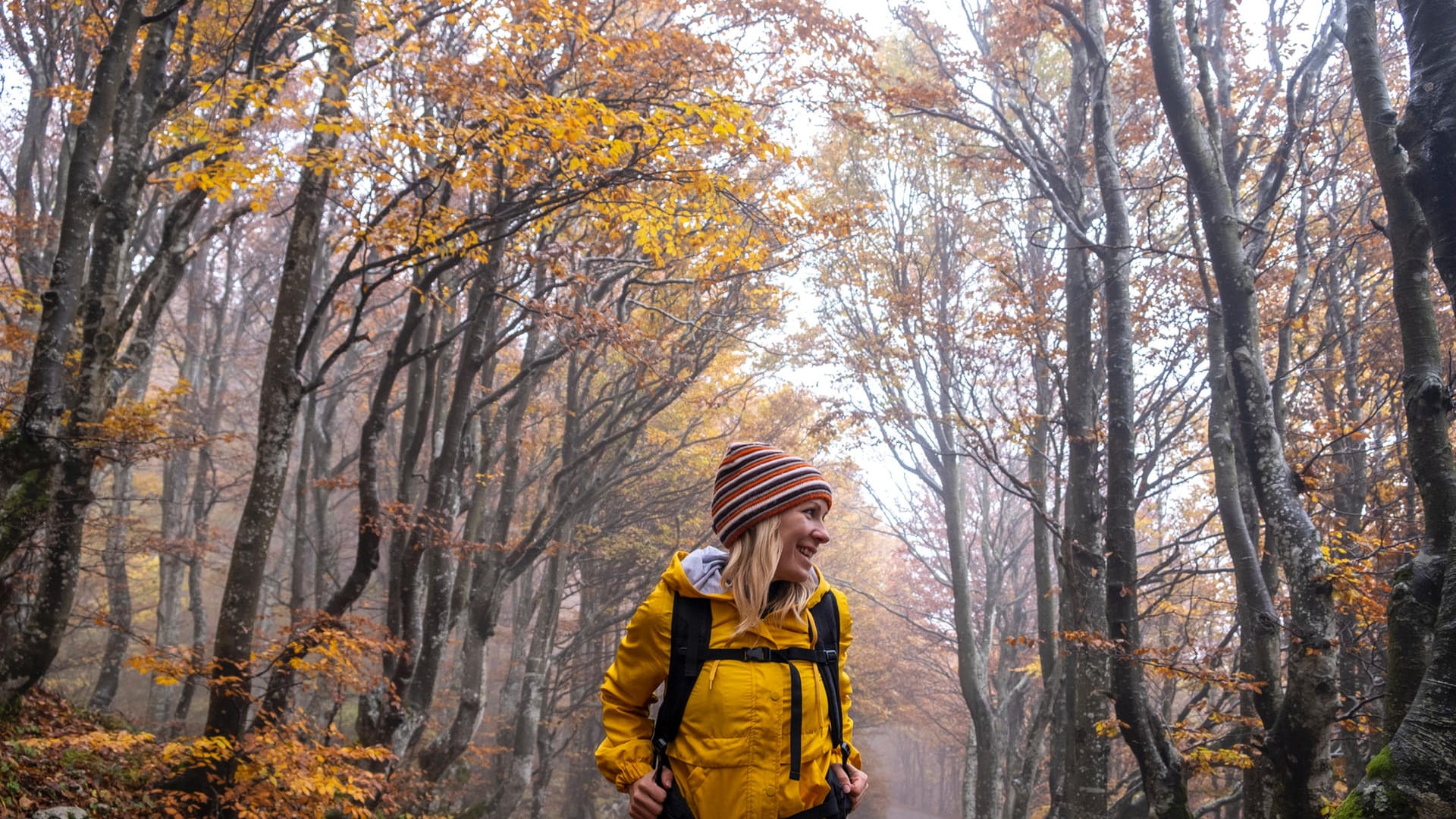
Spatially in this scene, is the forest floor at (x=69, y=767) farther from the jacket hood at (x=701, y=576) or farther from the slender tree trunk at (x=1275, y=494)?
the slender tree trunk at (x=1275, y=494)

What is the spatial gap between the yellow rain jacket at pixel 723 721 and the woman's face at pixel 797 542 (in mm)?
136

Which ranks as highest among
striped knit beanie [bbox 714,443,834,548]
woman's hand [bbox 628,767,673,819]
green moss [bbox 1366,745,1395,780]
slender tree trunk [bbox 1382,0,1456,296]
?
slender tree trunk [bbox 1382,0,1456,296]

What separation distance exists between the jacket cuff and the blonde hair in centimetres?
43

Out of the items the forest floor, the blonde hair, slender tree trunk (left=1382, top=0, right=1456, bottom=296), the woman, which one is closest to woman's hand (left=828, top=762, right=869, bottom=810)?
the woman

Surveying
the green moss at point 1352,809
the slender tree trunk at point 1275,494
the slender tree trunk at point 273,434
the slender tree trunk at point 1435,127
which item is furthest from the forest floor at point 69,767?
the slender tree trunk at point 1435,127

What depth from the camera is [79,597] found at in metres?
20.4

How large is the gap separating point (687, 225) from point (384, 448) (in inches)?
480

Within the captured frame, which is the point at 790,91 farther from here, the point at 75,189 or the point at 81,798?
the point at 81,798

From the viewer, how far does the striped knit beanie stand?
7.61 ft

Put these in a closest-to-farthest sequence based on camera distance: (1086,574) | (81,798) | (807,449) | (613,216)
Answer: (81,798)
(1086,574)
(613,216)
(807,449)

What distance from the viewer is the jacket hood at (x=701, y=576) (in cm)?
225

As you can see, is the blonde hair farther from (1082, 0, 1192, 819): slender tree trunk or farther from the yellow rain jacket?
(1082, 0, 1192, 819): slender tree trunk

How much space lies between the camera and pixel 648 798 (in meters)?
2.11

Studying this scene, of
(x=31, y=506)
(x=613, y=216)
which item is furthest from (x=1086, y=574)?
(x=31, y=506)
